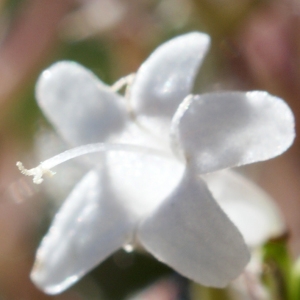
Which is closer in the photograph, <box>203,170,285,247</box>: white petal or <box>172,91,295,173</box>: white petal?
<box>172,91,295,173</box>: white petal

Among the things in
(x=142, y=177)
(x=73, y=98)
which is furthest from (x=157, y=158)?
(x=73, y=98)

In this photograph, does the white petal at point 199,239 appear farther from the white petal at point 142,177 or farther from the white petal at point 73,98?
the white petal at point 73,98

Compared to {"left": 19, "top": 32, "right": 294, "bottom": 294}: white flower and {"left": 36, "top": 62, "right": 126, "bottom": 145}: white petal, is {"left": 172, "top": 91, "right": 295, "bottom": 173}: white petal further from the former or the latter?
{"left": 36, "top": 62, "right": 126, "bottom": 145}: white petal

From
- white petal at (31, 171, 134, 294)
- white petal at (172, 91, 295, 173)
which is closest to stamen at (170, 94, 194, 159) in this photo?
white petal at (172, 91, 295, 173)

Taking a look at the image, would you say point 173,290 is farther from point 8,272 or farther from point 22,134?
point 22,134

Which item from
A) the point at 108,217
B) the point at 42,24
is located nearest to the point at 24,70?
the point at 42,24

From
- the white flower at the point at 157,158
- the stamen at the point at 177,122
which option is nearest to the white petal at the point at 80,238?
Answer: the white flower at the point at 157,158
